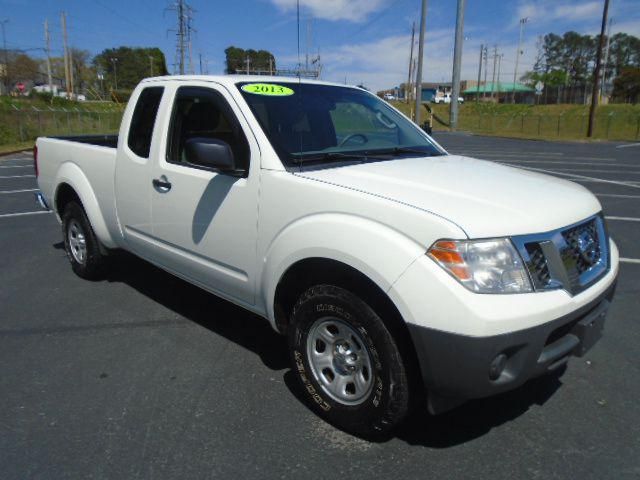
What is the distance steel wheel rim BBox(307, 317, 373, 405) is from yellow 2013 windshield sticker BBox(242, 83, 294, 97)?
5.34ft

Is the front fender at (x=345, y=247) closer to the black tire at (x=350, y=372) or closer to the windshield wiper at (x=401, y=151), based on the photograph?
the black tire at (x=350, y=372)

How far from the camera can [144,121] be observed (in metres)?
4.25

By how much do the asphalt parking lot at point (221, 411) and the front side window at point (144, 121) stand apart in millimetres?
1395

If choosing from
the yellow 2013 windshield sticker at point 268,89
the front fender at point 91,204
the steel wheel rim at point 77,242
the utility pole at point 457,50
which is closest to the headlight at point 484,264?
the yellow 2013 windshield sticker at point 268,89

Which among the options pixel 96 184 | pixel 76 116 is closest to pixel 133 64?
pixel 76 116

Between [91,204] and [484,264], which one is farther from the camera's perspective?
[91,204]

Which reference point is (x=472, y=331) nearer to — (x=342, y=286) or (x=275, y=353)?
(x=342, y=286)

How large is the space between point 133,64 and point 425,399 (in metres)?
127

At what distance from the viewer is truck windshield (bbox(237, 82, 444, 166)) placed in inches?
131

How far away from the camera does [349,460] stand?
265cm

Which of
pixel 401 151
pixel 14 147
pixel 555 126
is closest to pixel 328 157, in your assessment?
pixel 401 151

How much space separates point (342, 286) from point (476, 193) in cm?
82

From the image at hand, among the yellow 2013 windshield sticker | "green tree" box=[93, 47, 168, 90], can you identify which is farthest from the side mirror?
"green tree" box=[93, 47, 168, 90]

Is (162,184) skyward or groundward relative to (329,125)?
groundward
